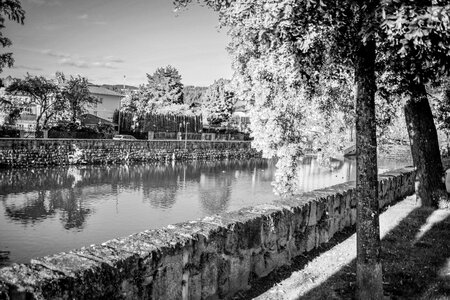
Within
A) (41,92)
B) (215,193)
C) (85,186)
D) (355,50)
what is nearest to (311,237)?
(355,50)

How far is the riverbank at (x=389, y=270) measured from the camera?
5.27m

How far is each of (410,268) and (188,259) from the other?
3.92 m

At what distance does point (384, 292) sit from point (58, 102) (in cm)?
4031

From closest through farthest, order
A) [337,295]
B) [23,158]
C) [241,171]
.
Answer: [337,295]
[23,158]
[241,171]

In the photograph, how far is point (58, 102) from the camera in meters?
39.6

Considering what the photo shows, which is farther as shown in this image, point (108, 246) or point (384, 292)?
point (384, 292)

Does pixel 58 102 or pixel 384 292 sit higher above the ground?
pixel 58 102

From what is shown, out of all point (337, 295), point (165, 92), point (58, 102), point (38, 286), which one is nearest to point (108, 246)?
point (38, 286)

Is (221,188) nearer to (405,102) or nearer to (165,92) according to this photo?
(405,102)

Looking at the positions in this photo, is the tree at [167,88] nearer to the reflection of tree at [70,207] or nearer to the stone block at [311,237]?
the reflection of tree at [70,207]

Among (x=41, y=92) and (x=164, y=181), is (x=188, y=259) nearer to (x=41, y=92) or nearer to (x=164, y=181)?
(x=164, y=181)

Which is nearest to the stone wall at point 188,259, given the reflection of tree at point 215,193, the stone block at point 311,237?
the stone block at point 311,237

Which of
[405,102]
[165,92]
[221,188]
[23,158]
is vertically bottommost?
[221,188]

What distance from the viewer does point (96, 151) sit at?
36.0 metres
